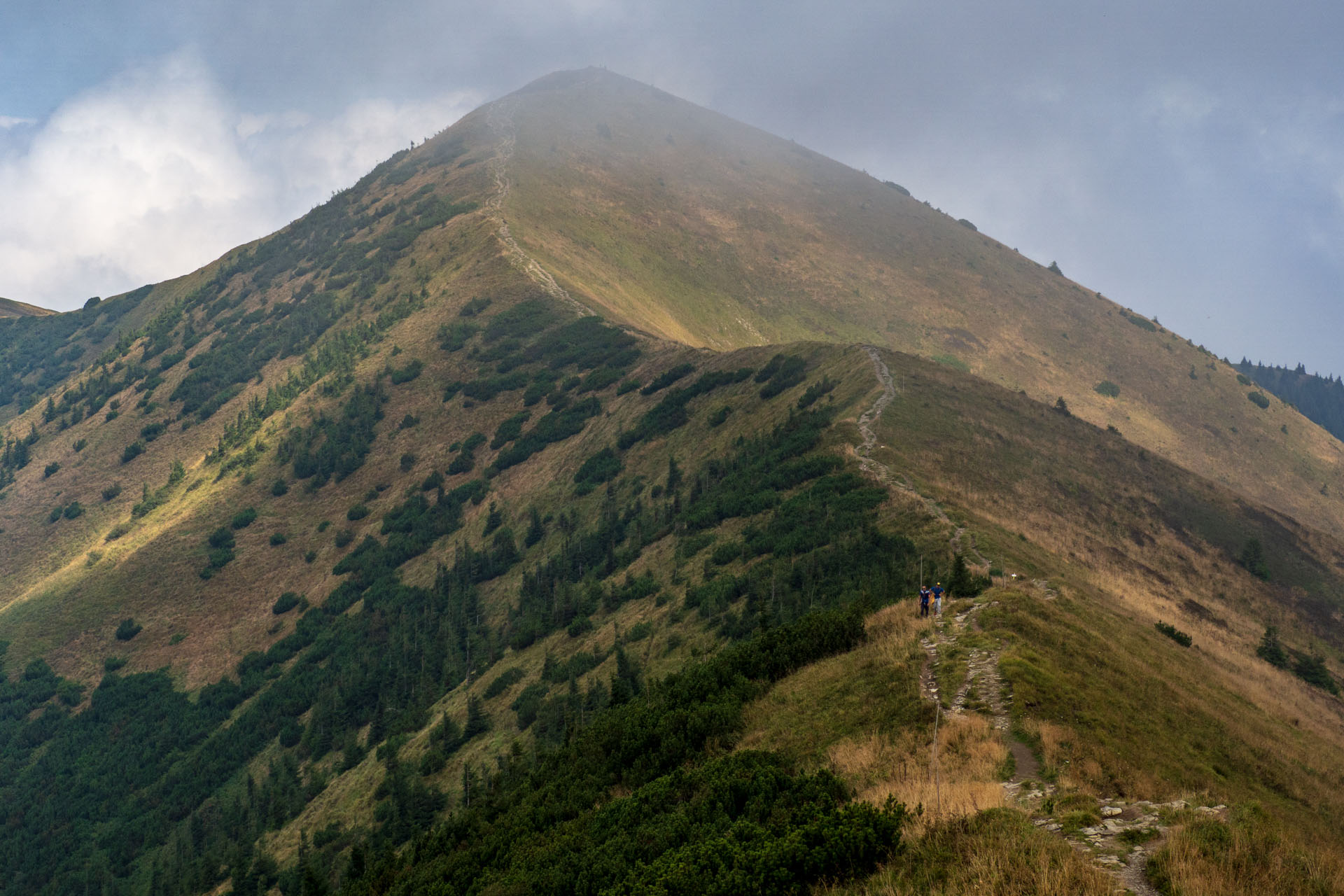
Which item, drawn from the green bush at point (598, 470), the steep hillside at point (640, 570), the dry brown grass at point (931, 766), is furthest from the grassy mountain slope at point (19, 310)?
the dry brown grass at point (931, 766)

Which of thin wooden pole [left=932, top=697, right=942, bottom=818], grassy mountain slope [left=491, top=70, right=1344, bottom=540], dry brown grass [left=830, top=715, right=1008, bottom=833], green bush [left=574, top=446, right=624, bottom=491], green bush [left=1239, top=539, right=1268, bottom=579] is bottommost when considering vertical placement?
green bush [left=1239, top=539, right=1268, bottom=579]

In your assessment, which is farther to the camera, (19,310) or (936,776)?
(19,310)

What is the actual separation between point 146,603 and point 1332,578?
84179 mm

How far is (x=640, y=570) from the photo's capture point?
41281 mm

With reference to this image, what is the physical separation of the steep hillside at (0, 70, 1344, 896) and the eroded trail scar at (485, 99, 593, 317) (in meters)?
0.75

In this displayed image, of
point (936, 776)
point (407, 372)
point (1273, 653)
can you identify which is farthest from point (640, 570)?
point (407, 372)

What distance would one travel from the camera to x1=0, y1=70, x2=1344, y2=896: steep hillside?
13.4 m

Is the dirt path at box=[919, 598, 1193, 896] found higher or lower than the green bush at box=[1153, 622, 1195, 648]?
higher

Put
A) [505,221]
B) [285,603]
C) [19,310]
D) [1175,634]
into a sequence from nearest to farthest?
[1175,634] → [285,603] → [505,221] → [19,310]

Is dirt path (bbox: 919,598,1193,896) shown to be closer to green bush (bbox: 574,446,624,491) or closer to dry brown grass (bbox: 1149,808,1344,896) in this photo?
dry brown grass (bbox: 1149,808,1344,896)

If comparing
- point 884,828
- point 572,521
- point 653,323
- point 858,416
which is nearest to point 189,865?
point 572,521

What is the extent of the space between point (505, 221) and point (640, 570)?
6683 centimetres

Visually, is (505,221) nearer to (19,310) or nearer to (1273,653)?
(1273,653)

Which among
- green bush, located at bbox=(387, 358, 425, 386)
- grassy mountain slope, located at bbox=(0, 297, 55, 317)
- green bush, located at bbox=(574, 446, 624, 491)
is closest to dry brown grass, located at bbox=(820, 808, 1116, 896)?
green bush, located at bbox=(574, 446, 624, 491)
